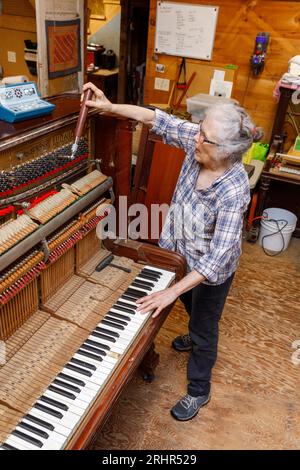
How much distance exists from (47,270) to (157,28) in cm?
392

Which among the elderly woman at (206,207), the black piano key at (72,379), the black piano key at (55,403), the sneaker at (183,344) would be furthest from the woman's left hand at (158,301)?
the sneaker at (183,344)

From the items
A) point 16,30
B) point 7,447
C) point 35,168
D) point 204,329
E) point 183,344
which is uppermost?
point 16,30

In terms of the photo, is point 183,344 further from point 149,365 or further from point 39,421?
point 39,421

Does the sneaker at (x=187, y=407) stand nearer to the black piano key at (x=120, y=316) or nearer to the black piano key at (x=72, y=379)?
the black piano key at (x=120, y=316)

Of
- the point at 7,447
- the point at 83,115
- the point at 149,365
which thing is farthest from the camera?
the point at 149,365

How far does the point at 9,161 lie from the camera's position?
1.54m

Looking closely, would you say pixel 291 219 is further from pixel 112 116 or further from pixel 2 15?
pixel 2 15

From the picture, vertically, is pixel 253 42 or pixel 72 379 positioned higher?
pixel 253 42

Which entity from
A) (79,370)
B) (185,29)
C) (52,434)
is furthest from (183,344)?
(185,29)

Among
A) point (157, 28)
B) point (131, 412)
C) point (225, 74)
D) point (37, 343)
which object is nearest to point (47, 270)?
Answer: point (37, 343)

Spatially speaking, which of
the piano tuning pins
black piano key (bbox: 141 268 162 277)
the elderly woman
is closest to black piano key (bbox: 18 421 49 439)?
the elderly woman

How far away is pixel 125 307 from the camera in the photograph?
188 centimetres

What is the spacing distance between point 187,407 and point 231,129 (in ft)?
5.26

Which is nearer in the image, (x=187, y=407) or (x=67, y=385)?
(x=67, y=385)
